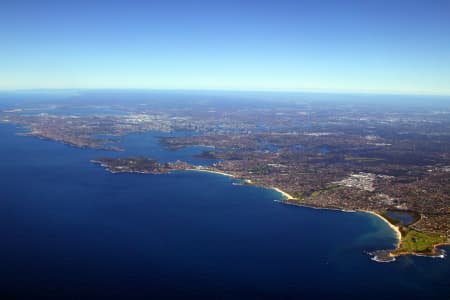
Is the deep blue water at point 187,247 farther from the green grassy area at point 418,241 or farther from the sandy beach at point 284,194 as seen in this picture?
the green grassy area at point 418,241

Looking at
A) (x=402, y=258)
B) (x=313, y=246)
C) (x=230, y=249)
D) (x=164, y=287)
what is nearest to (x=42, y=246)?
(x=164, y=287)

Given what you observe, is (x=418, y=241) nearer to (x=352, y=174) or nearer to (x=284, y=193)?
(x=284, y=193)

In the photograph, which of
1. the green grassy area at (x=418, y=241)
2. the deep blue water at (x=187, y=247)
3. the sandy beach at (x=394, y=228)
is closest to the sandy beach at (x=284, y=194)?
the deep blue water at (x=187, y=247)

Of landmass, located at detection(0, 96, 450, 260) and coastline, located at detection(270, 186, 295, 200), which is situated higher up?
landmass, located at detection(0, 96, 450, 260)

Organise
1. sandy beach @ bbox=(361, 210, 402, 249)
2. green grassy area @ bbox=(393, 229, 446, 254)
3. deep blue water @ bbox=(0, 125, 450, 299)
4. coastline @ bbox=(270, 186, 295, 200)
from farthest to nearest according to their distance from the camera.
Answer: coastline @ bbox=(270, 186, 295, 200) < sandy beach @ bbox=(361, 210, 402, 249) < green grassy area @ bbox=(393, 229, 446, 254) < deep blue water @ bbox=(0, 125, 450, 299)

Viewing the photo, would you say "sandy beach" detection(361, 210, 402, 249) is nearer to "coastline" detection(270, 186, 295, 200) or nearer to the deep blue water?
the deep blue water

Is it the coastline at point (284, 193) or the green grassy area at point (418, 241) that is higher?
the coastline at point (284, 193)

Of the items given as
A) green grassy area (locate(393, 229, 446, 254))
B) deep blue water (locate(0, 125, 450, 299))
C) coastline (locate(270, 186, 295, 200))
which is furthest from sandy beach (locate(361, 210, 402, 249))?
coastline (locate(270, 186, 295, 200))
